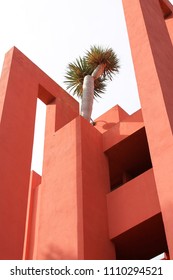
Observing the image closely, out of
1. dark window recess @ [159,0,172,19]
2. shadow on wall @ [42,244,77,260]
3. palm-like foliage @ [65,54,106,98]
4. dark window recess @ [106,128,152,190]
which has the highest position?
palm-like foliage @ [65,54,106,98]

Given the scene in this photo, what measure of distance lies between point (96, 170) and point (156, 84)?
3166 mm

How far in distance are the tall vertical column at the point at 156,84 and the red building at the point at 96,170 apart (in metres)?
0.02

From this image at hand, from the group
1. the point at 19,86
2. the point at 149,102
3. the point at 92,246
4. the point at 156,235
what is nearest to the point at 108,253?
the point at 92,246

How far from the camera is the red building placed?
26.9ft

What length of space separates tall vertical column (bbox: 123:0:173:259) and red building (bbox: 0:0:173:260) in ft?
0.06

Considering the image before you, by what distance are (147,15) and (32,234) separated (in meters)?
7.00

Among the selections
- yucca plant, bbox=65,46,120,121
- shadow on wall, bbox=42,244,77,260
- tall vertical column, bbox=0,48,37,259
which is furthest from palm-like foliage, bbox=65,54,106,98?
shadow on wall, bbox=42,244,77,260

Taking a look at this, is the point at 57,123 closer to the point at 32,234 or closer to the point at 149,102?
the point at 32,234

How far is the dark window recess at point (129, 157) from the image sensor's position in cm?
1128

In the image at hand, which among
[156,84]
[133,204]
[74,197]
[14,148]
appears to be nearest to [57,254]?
[74,197]

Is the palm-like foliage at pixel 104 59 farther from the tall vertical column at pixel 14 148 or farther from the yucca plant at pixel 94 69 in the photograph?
the tall vertical column at pixel 14 148

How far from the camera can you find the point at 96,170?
10.5 m

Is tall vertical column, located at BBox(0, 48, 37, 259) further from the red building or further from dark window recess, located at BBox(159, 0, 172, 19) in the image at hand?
dark window recess, located at BBox(159, 0, 172, 19)

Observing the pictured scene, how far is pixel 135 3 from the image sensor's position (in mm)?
10438
